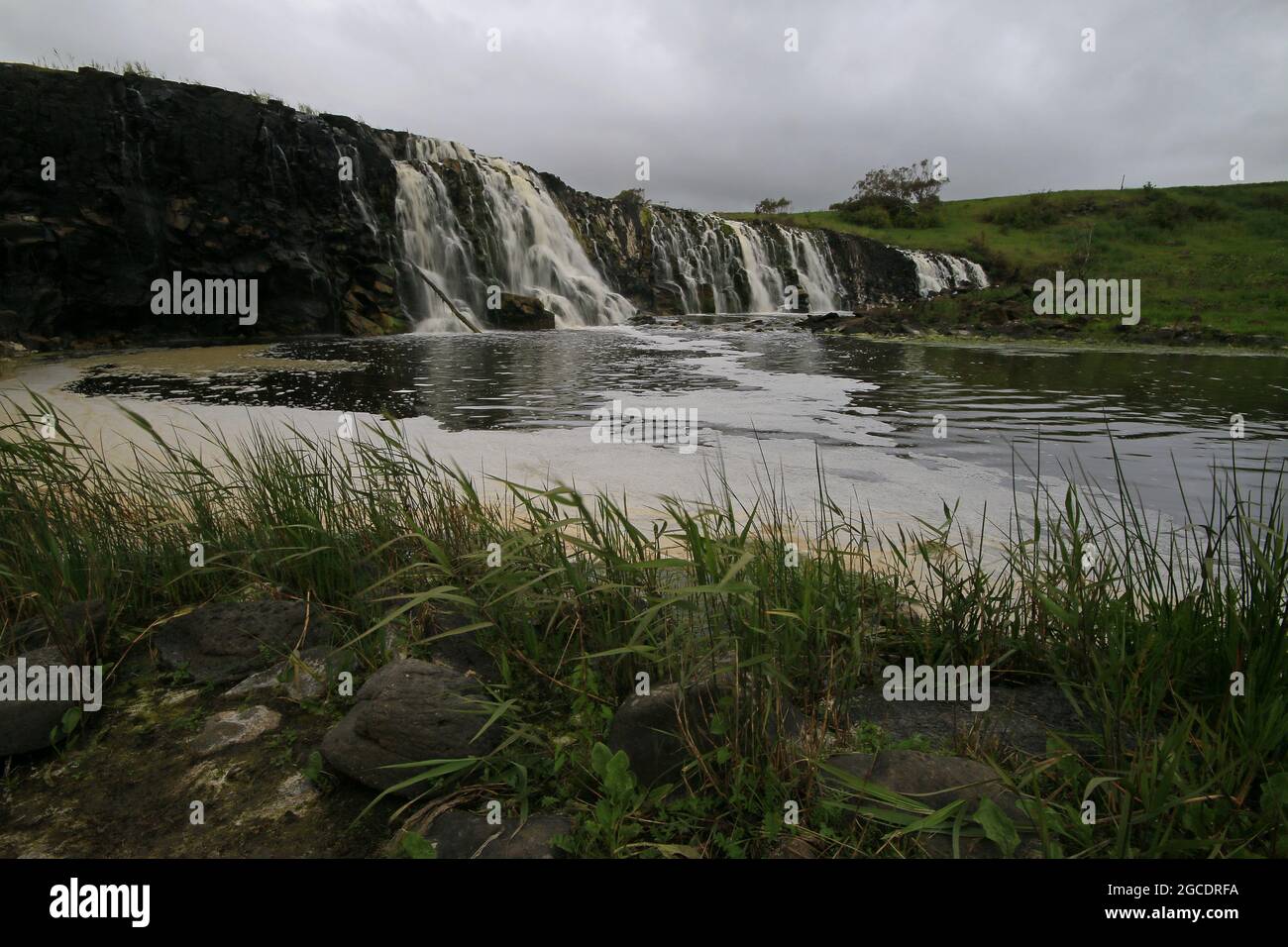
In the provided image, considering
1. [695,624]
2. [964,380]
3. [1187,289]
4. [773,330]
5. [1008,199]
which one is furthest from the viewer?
[1008,199]

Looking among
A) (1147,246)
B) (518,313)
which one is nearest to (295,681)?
(518,313)

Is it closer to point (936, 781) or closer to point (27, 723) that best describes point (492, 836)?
point (936, 781)

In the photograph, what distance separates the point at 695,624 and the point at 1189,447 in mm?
6579

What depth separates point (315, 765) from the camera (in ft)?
6.03

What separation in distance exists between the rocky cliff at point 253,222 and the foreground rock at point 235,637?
1596 centimetres

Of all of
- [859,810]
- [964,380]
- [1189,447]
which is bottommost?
[859,810]

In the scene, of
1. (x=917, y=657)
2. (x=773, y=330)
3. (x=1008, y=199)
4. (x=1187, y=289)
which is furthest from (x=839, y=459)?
(x=1008, y=199)

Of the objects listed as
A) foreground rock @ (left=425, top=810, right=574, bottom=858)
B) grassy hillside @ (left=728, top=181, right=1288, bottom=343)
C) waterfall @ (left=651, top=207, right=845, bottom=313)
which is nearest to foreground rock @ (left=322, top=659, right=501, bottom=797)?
foreground rock @ (left=425, top=810, right=574, bottom=858)

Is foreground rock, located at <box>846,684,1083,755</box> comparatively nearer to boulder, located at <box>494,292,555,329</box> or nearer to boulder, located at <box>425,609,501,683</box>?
boulder, located at <box>425,609,501,683</box>

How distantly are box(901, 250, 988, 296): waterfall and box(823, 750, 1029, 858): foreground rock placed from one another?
41358mm

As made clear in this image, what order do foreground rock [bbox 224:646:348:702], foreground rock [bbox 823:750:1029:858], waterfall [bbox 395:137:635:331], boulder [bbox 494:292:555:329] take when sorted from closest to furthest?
1. foreground rock [bbox 823:750:1029:858]
2. foreground rock [bbox 224:646:348:702]
3. boulder [bbox 494:292:555:329]
4. waterfall [bbox 395:137:635:331]

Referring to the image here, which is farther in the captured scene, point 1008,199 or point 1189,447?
point 1008,199

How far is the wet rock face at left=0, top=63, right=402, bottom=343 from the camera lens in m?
16.5
